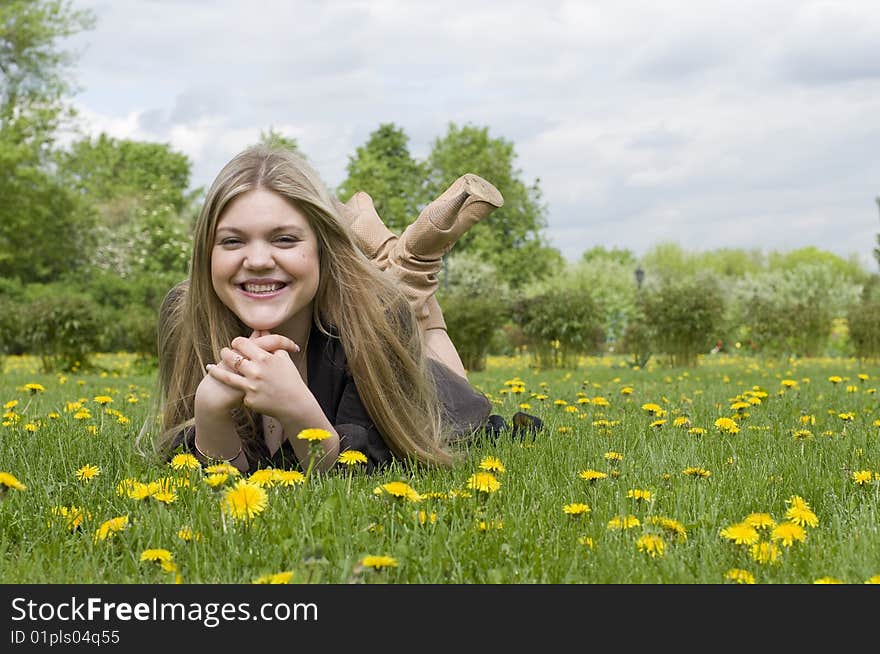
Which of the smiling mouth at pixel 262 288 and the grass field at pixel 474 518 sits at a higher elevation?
the smiling mouth at pixel 262 288

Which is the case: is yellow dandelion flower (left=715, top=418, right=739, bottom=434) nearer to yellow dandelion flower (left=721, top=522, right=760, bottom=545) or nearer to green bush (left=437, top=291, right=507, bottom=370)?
yellow dandelion flower (left=721, top=522, right=760, bottom=545)

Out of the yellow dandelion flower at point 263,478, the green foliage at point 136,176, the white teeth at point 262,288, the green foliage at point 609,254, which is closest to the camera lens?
the yellow dandelion flower at point 263,478

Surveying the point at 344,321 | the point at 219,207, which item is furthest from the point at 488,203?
the point at 219,207

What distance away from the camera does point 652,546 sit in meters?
1.93

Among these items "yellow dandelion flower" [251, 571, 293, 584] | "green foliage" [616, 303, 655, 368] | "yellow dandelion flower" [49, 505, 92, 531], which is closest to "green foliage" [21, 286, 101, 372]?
"green foliage" [616, 303, 655, 368]

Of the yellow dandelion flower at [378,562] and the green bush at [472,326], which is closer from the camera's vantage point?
the yellow dandelion flower at [378,562]

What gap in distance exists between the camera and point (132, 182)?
45.2 meters

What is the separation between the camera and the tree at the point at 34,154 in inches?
1013

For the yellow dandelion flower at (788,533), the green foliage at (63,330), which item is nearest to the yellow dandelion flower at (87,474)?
the yellow dandelion flower at (788,533)

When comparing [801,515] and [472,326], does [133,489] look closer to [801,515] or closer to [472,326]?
[801,515]

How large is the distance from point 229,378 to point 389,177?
32.9 meters

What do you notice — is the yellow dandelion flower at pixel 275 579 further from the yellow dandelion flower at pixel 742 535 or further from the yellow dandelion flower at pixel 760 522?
the yellow dandelion flower at pixel 760 522
